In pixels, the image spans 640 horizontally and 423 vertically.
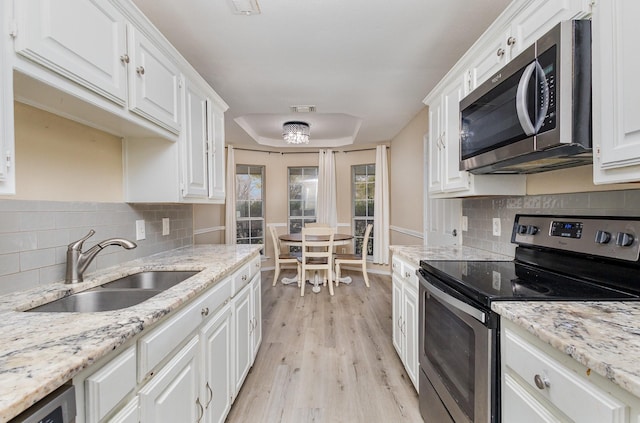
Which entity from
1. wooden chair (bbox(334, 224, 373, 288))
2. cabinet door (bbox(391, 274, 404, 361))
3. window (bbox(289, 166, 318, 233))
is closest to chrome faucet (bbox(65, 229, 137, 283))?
cabinet door (bbox(391, 274, 404, 361))

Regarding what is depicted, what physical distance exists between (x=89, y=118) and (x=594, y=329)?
2031 millimetres

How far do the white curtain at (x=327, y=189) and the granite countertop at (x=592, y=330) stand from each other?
435cm

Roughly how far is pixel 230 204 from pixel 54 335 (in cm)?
425

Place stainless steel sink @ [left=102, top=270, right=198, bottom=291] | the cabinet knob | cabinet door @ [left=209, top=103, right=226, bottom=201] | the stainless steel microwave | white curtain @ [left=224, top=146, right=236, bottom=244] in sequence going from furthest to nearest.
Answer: white curtain @ [left=224, top=146, right=236, bottom=244] → cabinet door @ [left=209, top=103, right=226, bottom=201] → stainless steel sink @ [left=102, top=270, right=198, bottom=291] → the stainless steel microwave → the cabinet knob

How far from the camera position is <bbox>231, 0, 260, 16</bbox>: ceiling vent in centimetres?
156

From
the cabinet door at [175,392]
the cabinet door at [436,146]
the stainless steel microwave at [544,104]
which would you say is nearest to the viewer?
the cabinet door at [175,392]

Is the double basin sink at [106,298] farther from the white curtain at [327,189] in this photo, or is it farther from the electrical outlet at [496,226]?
the white curtain at [327,189]

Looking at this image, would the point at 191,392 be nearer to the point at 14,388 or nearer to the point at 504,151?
the point at 14,388

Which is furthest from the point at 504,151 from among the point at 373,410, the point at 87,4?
the point at 87,4

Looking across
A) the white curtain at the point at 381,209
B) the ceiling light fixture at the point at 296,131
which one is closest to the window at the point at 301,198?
the white curtain at the point at 381,209

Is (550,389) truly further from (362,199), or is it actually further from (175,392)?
(362,199)

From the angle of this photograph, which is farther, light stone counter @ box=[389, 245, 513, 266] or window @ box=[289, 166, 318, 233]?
window @ box=[289, 166, 318, 233]

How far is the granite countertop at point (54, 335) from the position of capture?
1.73ft

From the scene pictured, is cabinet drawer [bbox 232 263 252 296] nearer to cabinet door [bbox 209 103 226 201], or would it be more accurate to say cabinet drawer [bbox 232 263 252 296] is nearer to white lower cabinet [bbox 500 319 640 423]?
cabinet door [bbox 209 103 226 201]
